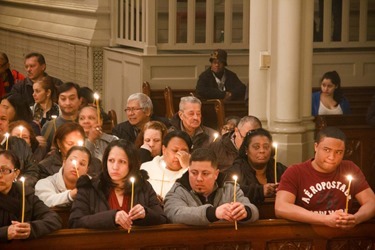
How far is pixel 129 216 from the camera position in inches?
279

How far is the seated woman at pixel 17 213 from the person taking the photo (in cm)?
678

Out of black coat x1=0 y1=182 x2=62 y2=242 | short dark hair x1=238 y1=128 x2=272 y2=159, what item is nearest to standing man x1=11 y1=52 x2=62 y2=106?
short dark hair x1=238 y1=128 x2=272 y2=159

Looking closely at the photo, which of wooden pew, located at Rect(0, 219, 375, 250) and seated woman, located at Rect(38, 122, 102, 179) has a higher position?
seated woman, located at Rect(38, 122, 102, 179)

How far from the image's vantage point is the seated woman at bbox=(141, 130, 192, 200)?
8.62 meters

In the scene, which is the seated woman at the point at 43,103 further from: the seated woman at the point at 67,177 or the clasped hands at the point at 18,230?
the clasped hands at the point at 18,230

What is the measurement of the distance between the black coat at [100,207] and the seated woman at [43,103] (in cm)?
390

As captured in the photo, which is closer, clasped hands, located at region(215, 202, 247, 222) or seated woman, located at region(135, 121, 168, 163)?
clasped hands, located at region(215, 202, 247, 222)

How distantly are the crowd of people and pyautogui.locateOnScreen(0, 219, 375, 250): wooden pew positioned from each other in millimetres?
63

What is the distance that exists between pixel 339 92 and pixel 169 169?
4417 mm

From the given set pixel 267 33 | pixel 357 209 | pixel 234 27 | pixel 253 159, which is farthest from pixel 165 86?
pixel 357 209

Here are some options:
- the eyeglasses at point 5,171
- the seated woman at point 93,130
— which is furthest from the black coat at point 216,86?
the eyeglasses at point 5,171

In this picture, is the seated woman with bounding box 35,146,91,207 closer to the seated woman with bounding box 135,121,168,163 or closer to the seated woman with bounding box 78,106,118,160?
the seated woman with bounding box 135,121,168,163

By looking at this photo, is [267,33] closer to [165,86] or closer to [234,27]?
[165,86]

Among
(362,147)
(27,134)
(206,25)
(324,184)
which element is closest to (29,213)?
(324,184)
